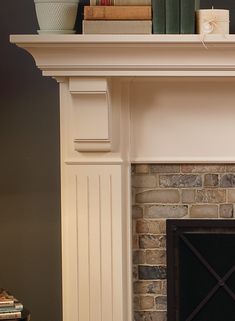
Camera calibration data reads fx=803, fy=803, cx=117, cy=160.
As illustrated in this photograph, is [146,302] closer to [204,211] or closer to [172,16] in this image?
[204,211]

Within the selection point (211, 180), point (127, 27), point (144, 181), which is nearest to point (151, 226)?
point (144, 181)

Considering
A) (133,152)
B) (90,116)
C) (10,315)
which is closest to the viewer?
(10,315)

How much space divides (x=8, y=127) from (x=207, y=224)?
0.82 m

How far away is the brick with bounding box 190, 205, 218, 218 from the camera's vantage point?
9.81ft

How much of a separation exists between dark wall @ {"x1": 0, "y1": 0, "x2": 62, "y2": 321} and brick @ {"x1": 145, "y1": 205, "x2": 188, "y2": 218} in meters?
0.36

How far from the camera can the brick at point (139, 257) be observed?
3.02 meters

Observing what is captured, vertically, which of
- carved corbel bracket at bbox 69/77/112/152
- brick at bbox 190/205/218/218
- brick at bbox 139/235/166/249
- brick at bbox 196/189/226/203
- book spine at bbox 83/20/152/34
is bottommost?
brick at bbox 139/235/166/249

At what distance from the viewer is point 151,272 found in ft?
9.92

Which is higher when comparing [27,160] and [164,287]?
[27,160]

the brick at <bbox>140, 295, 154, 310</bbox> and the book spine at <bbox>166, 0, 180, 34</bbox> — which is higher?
Result: the book spine at <bbox>166, 0, 180, 34</bbox>

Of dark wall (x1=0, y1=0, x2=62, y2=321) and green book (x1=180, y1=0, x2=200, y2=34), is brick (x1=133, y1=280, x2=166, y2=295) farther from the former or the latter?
green book (x1=180, y1=0, x2=200, y2=34)

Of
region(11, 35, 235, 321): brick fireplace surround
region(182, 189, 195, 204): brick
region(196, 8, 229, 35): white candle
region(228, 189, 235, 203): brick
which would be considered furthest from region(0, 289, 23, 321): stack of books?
region(196, 8, 229, 35): white candle

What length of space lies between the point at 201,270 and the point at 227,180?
1.15 ft

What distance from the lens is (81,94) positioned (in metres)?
2.76
